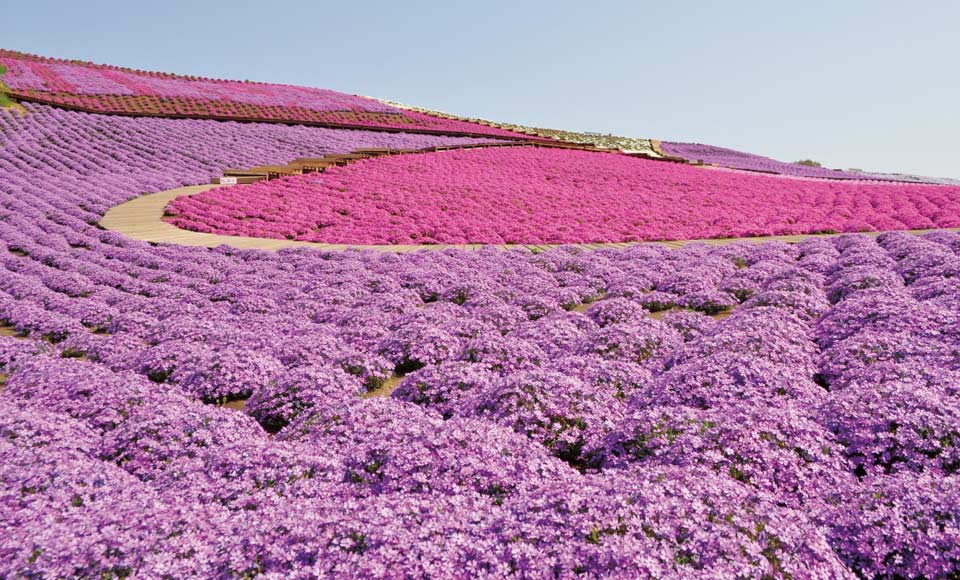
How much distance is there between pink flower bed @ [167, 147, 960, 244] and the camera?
2352cm

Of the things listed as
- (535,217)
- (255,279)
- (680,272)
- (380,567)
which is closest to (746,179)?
(535,217)

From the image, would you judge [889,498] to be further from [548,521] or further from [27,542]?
[27,542]

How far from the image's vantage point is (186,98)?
62938mm

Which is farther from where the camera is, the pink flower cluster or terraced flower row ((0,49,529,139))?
the pink flower cluster

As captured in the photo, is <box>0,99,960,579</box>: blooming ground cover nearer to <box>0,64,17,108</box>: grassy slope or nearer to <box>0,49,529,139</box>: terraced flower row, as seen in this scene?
<box>0,64,17,108</box>: grassy slope

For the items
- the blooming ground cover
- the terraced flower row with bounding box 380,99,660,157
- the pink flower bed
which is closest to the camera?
the blooming ground cover

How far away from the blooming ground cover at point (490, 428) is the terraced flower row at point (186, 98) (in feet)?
165

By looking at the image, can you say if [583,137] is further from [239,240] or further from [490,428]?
[490,428]

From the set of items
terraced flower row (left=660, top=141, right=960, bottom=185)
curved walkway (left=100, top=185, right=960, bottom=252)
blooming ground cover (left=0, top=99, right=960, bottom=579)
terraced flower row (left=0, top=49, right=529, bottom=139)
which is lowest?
curved walkway (left=100, top=185, right=960, bottom=252)

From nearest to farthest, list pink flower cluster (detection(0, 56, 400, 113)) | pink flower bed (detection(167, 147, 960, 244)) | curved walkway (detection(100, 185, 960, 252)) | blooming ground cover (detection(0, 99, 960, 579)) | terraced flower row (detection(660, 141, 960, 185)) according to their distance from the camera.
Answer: blooming ground cover (detection(0, 99, 960, 579)) → curved walkway (detection(100, 185, 960, 252)) → pink flower bed (detection(167, 147, 960, 244)) → pink flower cluster (detection(0, 56, 400, 113)) → terraced flower row (detection(660, 141, 960, 185))

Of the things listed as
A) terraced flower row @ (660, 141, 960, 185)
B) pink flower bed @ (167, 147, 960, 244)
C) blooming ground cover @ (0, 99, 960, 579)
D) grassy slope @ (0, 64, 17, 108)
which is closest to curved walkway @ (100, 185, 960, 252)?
pink flower bed @ (167, 147, 960, 244)

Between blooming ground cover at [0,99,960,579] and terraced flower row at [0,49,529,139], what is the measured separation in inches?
1976

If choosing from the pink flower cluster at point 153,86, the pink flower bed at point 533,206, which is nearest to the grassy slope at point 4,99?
the pink flower cluster at point 153,86

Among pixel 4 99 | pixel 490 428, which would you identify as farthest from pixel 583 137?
pixel 490 428
